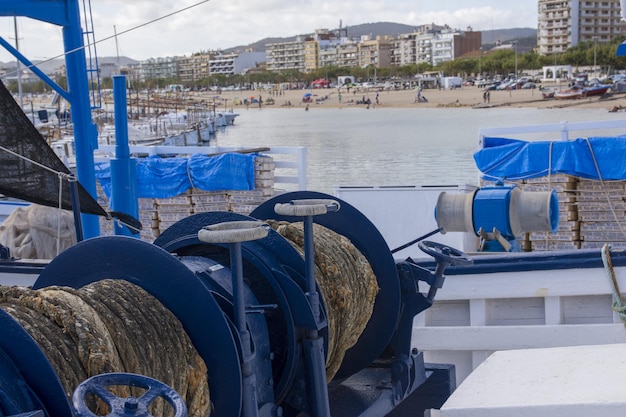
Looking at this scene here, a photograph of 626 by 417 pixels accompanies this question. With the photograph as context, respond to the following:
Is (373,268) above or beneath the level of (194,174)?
above

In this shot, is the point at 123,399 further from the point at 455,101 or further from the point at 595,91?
the point at 455,101

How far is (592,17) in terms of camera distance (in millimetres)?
187750

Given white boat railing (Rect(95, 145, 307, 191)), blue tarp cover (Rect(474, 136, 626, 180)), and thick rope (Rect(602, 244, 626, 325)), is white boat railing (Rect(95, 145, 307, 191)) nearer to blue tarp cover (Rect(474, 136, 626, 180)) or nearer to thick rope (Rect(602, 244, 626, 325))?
blue tarp cover (Rect(474, 136, 626, 180))

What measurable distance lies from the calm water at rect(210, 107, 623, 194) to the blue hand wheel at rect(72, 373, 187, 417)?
39.2 feet

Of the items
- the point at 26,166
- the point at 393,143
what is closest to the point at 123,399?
the point at 26,166

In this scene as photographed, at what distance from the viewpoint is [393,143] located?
164 ft

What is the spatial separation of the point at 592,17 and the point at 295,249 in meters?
197

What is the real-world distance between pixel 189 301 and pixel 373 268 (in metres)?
1.56

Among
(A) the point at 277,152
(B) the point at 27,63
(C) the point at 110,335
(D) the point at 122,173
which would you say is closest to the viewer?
(C) the point at 110,335

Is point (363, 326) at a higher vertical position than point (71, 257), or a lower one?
lower

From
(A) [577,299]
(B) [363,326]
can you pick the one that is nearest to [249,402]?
(B) [363,326]

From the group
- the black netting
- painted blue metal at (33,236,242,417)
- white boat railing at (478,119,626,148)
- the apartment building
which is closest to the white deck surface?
painted blue metal at (33,236,242,417)

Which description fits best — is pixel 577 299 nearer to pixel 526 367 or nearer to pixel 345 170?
pixel 526 367

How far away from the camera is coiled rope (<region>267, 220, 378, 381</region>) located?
13.8 ft
